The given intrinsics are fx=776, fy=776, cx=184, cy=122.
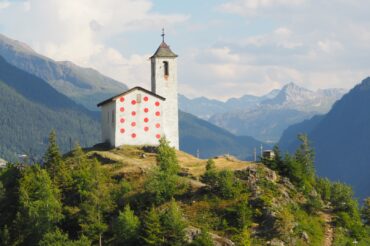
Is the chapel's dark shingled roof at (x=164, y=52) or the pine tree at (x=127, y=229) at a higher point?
the chapel's dark shingled roof at (x=164, y=52)

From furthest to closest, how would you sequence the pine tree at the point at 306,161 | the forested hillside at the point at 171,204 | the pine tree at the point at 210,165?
A: 1. the pine tree at the point at 306,161
2. the pine tree at the point at 210,165
3. the forested hillside at the point at 171,204

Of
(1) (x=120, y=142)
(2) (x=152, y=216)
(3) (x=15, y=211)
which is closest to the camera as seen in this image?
(2) (x=152, y=216)

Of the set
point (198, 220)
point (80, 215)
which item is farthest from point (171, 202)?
point (80, 215)

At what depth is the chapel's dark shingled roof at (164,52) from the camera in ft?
384

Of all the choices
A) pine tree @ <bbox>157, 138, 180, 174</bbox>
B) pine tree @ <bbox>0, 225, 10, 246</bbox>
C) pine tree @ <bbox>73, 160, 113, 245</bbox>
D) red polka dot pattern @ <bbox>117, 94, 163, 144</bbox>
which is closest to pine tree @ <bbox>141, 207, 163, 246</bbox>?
pine tree @ <bbox>73, 160, 113, 245</bbox>

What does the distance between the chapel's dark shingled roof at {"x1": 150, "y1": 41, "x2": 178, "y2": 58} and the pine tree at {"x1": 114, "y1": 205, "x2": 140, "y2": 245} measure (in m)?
35.9

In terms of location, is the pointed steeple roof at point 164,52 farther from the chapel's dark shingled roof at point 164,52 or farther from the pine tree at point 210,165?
the pine tree at point 210,165

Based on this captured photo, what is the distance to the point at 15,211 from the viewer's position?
98.4 meters

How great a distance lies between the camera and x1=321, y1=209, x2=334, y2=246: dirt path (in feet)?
297

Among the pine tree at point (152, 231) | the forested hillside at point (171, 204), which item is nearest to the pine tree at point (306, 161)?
the forested hillside at point (171, 204)

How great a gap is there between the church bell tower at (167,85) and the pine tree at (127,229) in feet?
95.9

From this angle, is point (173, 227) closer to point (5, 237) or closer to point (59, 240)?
point (59, 240)

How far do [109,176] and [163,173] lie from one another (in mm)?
9365

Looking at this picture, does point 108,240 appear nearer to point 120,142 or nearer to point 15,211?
point 15,211
